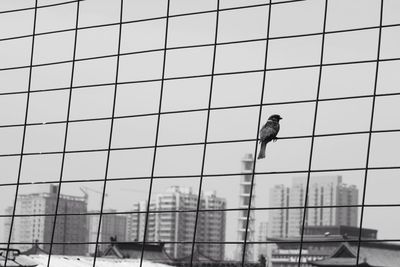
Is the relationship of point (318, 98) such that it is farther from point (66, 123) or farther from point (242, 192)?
point (242, 192)

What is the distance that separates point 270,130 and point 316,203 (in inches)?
5159

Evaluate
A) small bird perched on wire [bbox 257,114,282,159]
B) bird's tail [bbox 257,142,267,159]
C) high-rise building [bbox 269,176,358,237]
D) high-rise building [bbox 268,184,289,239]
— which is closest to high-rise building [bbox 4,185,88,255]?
high-rise building [bbox 269,176,358,237]

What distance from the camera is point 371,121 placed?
8.88 m

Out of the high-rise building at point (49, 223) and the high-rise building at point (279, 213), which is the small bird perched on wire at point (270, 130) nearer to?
the high-rise building at point (49, 223)

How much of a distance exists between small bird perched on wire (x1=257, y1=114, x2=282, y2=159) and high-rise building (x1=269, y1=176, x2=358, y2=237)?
121 m

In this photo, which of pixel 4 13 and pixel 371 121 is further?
pixel 4 13

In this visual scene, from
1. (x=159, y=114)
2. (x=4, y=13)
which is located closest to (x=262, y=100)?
(x=159, y=114)

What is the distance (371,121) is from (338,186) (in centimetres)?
13475

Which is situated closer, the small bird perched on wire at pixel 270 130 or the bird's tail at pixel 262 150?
the bird's tail at pixel 262 150

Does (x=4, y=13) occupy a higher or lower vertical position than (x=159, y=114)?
higher

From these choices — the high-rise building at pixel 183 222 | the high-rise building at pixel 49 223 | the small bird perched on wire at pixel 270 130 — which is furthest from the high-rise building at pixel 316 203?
the small bird perched on wire at pixel 270 130

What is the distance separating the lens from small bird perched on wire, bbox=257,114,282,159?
36.9ft

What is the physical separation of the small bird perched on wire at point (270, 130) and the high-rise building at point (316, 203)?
395 ft

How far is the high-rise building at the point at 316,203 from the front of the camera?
13575cm
